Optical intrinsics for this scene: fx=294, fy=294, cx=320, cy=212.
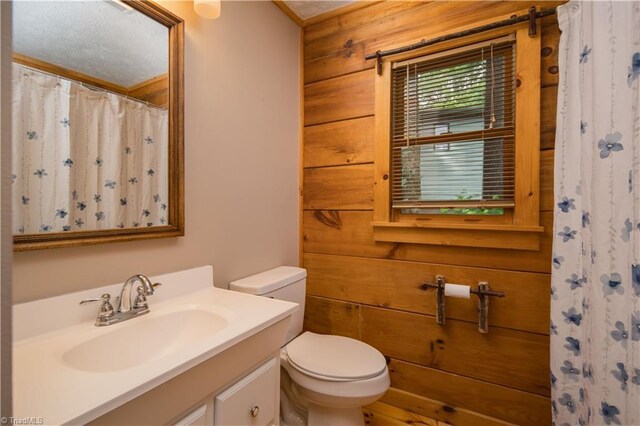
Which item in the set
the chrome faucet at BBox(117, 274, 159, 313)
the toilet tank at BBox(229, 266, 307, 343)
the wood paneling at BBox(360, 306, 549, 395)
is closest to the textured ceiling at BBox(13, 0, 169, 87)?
the chrome faucet at BBox(117, 274, 159, 313)

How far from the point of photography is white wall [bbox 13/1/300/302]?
3.15 ft

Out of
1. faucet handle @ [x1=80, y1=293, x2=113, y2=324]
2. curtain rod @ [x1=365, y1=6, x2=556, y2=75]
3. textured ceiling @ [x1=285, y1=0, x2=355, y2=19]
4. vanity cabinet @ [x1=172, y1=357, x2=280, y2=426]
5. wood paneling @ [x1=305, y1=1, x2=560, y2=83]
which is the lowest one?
vanity cabinet @ [x1=172, y1=357, x2=280, y2=426]

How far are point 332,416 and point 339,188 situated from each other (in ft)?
3.88

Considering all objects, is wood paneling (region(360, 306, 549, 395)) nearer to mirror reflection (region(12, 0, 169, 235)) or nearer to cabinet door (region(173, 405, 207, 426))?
A: cabinet door (region(173, 405, 207, 426))

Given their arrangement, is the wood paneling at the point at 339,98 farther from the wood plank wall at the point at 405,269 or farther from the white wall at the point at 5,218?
the white wall at the point at 5,218

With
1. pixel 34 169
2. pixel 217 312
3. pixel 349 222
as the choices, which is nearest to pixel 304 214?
pixel 349 222

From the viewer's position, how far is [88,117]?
0.94 metres

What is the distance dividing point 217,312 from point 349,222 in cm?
100

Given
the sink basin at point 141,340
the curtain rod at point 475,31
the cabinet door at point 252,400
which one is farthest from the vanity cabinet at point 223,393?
the curtain rod at point 475,31

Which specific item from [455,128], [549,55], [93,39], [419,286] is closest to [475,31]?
[549,55]

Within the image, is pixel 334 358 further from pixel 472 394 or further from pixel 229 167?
pixel 229 167

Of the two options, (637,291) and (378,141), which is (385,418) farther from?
(378,141)

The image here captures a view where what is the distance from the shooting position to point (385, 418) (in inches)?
62.9

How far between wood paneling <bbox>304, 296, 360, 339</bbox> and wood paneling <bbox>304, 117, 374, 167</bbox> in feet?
2.89
